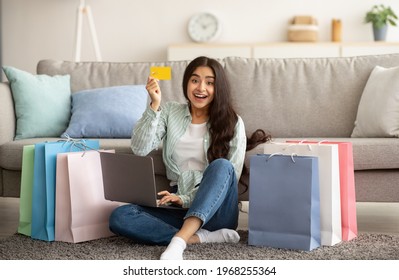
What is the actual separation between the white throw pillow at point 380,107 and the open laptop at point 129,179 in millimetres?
1179

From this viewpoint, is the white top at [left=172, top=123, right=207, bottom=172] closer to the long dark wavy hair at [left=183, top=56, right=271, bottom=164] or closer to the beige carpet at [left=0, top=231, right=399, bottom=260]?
the long dark wavy hair at [left=183, top=56, right=271, bottom=164]

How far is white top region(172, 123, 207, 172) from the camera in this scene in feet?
9.02

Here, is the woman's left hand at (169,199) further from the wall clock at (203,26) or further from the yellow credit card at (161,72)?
the wall clock at (203,26)

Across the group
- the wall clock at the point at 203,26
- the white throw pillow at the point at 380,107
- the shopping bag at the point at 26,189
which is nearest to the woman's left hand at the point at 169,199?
the shopping bag at the point at 26,189

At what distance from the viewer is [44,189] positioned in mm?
2738

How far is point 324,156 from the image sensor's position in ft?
8.31

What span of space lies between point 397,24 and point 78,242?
4375 millimetres

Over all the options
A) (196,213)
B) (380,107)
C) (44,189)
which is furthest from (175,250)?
(380,107)

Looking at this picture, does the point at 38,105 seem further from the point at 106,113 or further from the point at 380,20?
the point at 380,20

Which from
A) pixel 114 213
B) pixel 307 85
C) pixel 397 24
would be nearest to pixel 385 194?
pixel 307 85

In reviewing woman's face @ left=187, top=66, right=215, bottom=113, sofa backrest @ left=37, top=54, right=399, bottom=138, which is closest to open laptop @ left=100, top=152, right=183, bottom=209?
woman's face @ left=187, top=66, right=215, bottom=113
